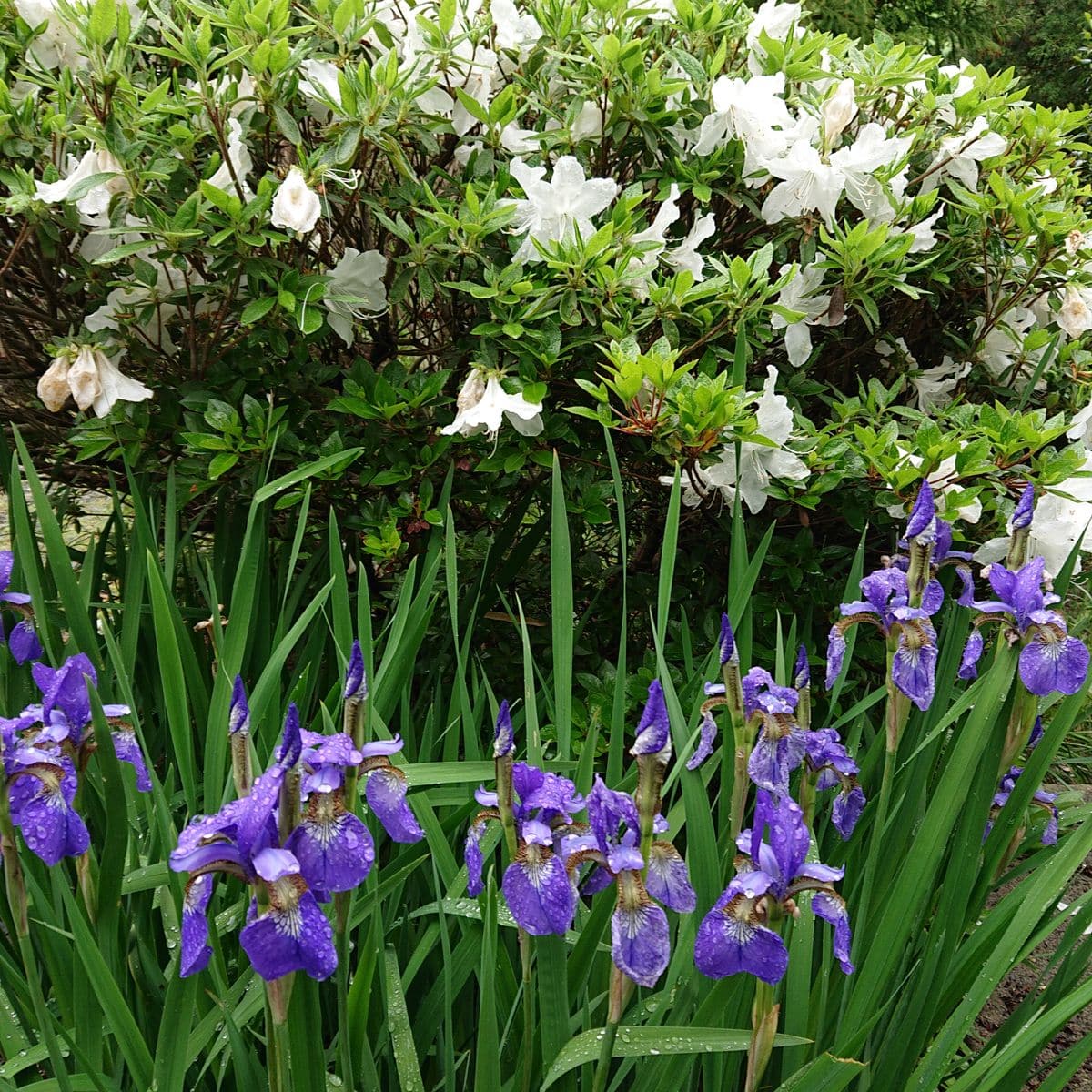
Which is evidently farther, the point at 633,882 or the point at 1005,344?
the point at 1005,344

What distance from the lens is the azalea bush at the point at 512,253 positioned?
1809mm

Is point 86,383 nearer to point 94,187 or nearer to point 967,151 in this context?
point 94,187

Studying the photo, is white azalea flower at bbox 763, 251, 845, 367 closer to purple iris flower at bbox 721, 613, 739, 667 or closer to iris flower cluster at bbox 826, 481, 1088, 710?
iris flower cluster at bbox 826, 481, 1088, 710

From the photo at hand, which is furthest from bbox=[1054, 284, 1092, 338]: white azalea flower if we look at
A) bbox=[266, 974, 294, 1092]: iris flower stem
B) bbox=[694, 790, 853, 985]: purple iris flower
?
bbox=[266, 974, 294, 1092]: iris flower stem

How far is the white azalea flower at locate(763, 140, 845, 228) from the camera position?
195 centimetres

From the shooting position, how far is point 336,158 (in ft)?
5.77

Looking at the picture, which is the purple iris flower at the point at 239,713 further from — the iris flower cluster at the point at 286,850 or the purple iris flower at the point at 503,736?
the purple iris flower at the point at 503,736

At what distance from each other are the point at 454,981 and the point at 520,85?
1676 millimetres

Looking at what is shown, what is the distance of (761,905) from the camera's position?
34.1 inches

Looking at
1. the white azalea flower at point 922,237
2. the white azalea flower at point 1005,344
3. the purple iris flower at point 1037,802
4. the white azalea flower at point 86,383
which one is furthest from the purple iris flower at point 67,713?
the white azalea flower at point 1005,344

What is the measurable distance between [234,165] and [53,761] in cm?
125

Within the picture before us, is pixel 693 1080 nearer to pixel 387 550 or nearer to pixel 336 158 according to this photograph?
pixel 387 550

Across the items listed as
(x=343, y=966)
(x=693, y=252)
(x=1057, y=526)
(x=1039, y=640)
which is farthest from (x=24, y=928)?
(x=1057, y=526)

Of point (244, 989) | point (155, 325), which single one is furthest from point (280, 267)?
point (244, 989)
